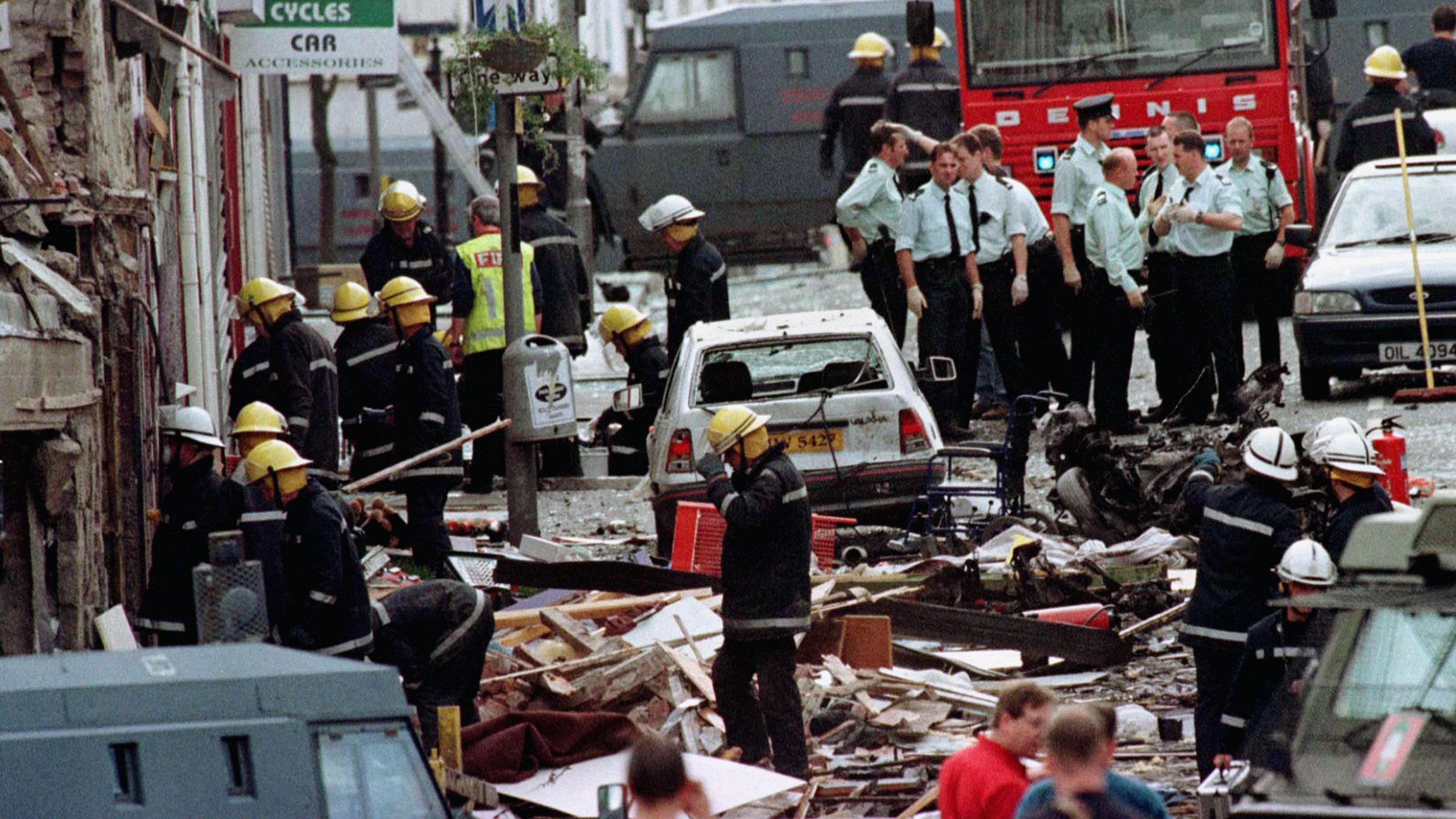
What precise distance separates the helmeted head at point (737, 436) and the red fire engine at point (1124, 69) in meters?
10.5

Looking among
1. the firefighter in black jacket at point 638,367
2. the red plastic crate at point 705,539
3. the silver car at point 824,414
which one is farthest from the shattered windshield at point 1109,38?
the red plastic crate at point 705,539

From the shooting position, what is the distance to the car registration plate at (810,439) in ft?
45.7

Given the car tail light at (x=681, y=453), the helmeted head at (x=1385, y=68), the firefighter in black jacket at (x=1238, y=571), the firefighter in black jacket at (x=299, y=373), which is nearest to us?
the firefighter in black jacket at (x=1238, y=571)

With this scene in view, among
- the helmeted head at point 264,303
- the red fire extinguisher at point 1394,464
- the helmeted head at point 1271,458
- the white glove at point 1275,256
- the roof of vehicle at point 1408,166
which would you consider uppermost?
the roof of vehicle at point 1408,166

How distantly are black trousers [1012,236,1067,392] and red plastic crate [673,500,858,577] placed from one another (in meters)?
4.50

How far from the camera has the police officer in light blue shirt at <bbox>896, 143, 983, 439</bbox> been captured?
1722 centimetres

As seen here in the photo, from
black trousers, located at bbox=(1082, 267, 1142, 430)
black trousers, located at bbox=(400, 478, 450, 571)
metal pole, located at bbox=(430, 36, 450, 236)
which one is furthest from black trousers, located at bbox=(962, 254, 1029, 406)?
metal pole, located at bbox=(430, 36, 450, 236)

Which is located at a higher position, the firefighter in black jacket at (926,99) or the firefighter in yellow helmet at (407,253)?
the firefighter in black jacket at (926,99)

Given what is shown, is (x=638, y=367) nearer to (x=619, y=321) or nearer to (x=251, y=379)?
(x=619, y=321)

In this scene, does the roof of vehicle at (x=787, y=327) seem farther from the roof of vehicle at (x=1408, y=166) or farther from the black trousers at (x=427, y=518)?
the roof of vehicle at (x=1408, y=166)

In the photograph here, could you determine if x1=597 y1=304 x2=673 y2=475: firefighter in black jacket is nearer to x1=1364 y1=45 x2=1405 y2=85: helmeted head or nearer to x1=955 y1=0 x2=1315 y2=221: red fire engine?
x1=955 y1=0 x2=1315 y2=221: red fire engine

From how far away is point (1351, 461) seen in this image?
990 centimetres

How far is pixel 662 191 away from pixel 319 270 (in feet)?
15.5

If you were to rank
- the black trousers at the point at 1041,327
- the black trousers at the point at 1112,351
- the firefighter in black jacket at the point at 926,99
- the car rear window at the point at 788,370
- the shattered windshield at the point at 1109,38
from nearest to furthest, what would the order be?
the car rear window at the point at 788,370
the black trousers at the point at 1112,351
the black trousers at the point at 1041,327
the shattered windshield at the point at 1109,38
the firefighter in black jacket at the point at 926,99
